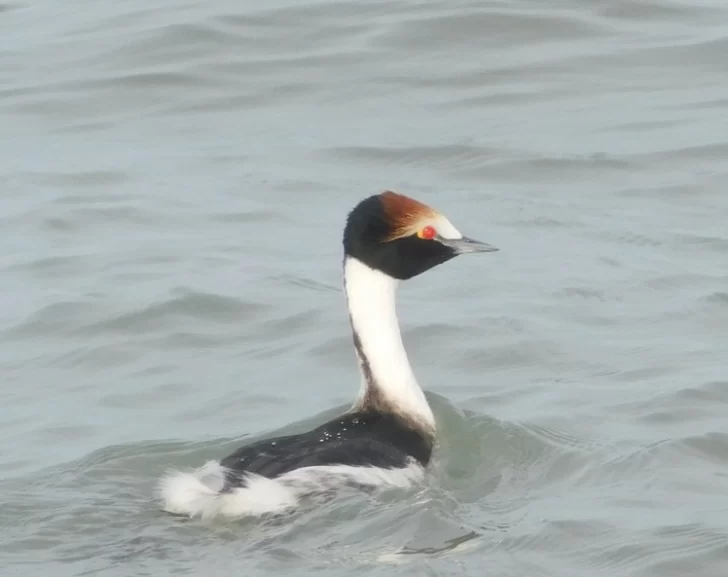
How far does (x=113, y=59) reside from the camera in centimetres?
1477

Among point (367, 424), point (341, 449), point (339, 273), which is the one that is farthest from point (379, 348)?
point (339, 273)

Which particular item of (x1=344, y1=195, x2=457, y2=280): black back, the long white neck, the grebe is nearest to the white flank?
the grebe

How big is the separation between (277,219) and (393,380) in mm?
3806

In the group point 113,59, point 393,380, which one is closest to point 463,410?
point 393,380

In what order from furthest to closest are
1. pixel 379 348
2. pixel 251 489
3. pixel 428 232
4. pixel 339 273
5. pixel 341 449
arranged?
pixel 339 273, pixel 379 348, pixel 428 232, pixel 341 449, pixel 251 489

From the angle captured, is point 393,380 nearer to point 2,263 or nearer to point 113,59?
point 2,263

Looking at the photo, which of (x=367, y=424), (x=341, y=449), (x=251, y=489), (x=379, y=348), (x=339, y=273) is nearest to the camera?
(x=251, y=489)

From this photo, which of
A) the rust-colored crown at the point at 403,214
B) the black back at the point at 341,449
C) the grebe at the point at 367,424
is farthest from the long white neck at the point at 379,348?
the rust-colored crown at the point at 403,214

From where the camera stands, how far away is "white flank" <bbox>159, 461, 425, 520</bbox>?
21.2 ft

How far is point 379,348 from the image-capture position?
7.57m

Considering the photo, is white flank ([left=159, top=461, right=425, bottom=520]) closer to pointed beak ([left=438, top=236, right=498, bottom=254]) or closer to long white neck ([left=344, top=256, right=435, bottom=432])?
long white neck ([left=344, top=256, right=435, bottom=432])

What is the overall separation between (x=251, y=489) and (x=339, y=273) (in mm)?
3880

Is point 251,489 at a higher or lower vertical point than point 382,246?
lower

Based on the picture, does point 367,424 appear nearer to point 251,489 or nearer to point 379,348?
point 379,348
